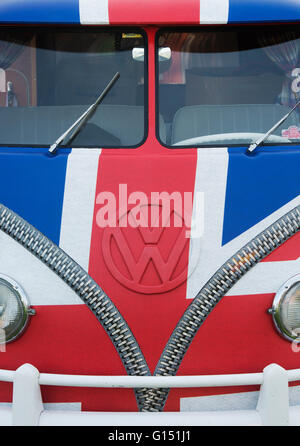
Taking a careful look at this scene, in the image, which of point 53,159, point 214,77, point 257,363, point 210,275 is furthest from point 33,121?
point 257,363

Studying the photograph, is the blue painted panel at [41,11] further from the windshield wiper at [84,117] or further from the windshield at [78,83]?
the windshield wiper at [84,117]

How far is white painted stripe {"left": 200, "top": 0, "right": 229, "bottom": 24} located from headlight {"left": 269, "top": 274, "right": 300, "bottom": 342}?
1.19 meters

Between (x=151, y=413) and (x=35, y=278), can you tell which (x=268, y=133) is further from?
(x=151, y=413)

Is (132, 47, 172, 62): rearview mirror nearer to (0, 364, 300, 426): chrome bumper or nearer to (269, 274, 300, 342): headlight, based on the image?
(269, 274, 300, 342): headlight

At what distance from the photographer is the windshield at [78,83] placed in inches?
117

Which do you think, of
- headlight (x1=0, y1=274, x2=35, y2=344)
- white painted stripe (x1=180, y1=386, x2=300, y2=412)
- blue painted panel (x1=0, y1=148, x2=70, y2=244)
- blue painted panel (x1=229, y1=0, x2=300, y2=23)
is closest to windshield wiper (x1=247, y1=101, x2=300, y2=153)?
blue painted panel (x1=229, y1=0, x2=300, y2=23)

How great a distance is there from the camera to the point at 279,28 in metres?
3.00

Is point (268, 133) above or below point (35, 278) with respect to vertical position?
above

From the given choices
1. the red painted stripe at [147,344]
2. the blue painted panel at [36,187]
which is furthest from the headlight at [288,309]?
the blue painted panel at [36,187]

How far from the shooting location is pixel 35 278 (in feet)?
9.12

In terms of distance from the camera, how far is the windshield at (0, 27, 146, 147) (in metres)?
2.98

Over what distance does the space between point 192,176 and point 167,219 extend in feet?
0.73

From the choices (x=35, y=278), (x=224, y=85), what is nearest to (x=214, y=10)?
(x=224, y=85)

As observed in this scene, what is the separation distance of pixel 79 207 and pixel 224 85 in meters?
0.90
